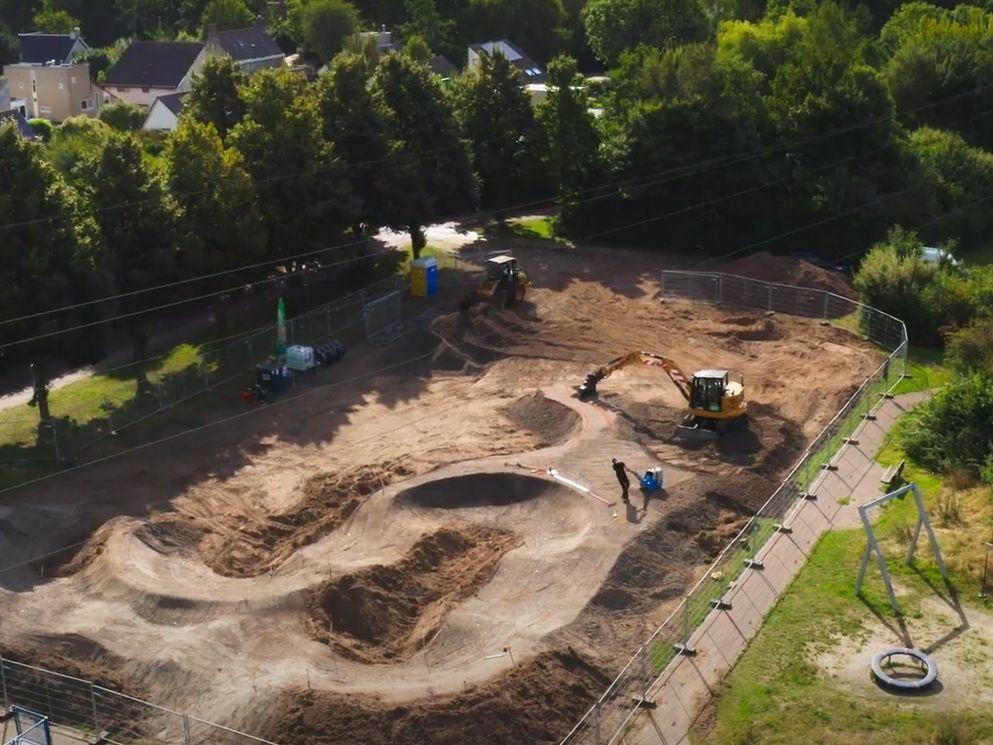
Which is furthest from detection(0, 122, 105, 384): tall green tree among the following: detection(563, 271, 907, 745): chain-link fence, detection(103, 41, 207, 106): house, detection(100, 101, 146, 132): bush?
detection(103, 41, 207, 106): house

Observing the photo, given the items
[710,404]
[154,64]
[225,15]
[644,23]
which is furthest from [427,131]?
[225,15]

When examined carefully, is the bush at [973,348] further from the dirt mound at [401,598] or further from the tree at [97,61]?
the tree at [97,61]

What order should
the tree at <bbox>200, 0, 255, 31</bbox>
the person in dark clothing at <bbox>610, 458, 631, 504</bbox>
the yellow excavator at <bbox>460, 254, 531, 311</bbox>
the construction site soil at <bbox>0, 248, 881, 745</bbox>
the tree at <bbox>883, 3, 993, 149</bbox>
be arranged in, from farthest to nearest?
1. the tree at <bbox>200, 0, 255, 31</bbox>
2. the tree at <bbox>883, 3, 993, 149</bbox>
3. the yellow excavator at <bbox>460, 254, 531, 311</bbox>
4. the person in dark clothing at <bbox>610, 458, 631, 504</bbox>
5. the construction site soil at <bbox>0, 248, 881, 745</bbox>

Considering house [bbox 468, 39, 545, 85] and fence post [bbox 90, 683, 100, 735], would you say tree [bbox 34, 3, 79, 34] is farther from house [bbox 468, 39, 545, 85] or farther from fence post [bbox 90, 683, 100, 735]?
fence post [bbox 90, 683, 100, 735]

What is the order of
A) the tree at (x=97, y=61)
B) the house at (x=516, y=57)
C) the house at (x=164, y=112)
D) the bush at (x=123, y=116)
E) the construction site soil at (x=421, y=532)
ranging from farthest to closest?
the tree at (x=97, y=61) → the house at (x=516, y=57) → the bush at (x=123, y=116) → the house at (x=164, y=112) → the construction site soil at (x=421, y=532)

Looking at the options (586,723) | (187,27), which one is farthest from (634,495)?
(187,27)

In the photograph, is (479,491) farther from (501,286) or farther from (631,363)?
(501,286)

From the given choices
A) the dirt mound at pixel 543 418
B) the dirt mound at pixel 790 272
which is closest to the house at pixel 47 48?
the dirt mound at pixel 790 272

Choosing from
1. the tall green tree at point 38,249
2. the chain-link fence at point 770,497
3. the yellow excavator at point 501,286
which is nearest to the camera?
the chain-link fence at point 770,497
